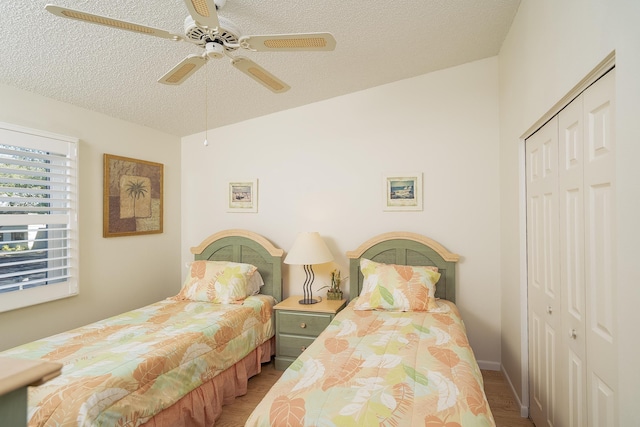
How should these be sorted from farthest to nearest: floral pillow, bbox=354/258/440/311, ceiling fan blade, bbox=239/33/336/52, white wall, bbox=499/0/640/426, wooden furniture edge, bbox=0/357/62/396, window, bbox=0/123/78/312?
floral pillow, bbox=354/258/440/311 < window, bbox=0/123/78/312 < ceiling fan blade, bbox=239/33/336/52 < white wall, bbox=499/0/640/426 < wooden furniture edge, bbox=0/357/62/396

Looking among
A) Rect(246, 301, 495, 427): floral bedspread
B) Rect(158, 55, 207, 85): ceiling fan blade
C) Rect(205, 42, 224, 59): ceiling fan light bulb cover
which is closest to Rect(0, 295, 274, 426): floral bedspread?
Rect(246, 301, 495, 427): floral bedspread

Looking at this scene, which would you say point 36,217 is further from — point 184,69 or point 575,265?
point 575,265

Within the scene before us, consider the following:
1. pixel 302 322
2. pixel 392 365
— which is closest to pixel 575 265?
pixel 392 365

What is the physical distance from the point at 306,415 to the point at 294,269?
2.28 meters

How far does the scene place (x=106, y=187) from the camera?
3152 mm

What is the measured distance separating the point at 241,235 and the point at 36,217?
1727mm

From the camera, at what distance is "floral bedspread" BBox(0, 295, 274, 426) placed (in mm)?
1650

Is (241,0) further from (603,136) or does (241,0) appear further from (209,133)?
(209,133)

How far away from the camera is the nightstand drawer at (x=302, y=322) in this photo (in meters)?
3.12

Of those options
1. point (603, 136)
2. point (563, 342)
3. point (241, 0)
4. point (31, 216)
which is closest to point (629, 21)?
point (603, 136)

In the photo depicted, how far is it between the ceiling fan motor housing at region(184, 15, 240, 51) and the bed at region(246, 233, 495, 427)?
66.1 inches

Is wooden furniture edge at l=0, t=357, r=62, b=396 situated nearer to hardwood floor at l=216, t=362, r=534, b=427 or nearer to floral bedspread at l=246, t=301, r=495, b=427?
floral bedspread at l=246, t=301, r=495, b=427

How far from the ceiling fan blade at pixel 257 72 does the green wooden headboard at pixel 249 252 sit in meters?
1.89

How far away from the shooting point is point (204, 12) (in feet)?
4.67
